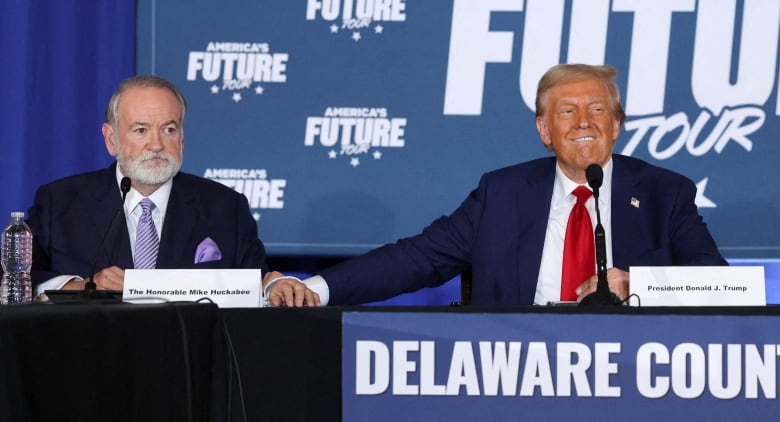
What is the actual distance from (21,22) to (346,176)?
173 centimetres

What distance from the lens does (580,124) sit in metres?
3.91

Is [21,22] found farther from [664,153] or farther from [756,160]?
[756,160]

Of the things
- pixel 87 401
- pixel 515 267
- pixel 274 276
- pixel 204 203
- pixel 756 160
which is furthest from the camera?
pixel 756 160

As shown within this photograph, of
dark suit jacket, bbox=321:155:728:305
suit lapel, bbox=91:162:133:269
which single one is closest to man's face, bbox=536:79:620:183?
dark suit jacket, bbox=321:155:728:305

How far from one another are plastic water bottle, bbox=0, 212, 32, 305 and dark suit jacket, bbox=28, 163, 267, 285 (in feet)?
0.70

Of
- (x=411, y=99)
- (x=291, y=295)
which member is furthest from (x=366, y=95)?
(x=291, y=295)

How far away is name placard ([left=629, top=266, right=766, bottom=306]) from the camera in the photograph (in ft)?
9.36

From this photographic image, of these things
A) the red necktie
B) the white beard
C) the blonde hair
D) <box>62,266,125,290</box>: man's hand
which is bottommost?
<box>62,266,125,290</box>: man's hand

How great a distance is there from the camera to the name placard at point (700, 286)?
2.85m

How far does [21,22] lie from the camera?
550 centimetres

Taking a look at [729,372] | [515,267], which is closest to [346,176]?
[515,267]

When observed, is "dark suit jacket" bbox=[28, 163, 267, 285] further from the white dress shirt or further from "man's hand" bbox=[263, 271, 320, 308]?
the white dress shirt

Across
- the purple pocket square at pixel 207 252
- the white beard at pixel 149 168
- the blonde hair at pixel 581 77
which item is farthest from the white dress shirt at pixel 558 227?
the white beard at pixel 149 168

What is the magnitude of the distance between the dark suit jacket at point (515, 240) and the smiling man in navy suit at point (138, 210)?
543mm
